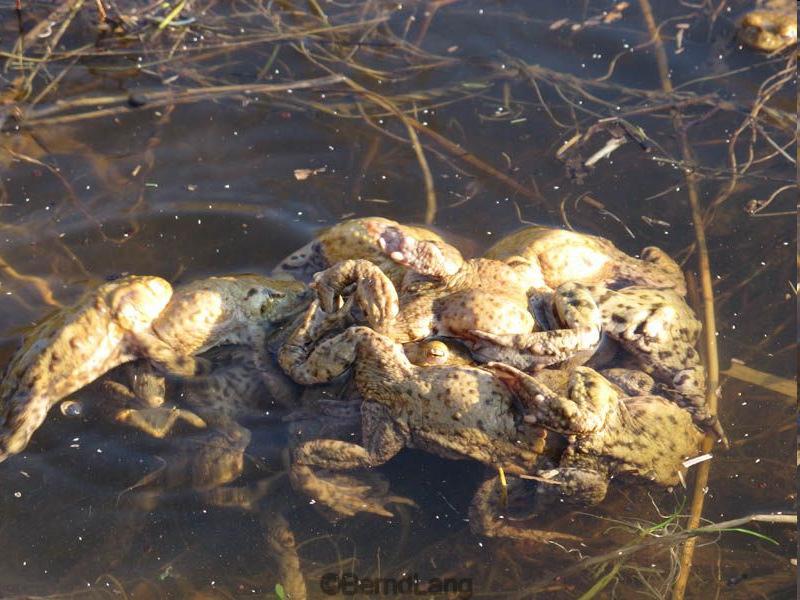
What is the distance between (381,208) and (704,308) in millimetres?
2715

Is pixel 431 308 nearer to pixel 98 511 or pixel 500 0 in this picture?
pixel 98 511

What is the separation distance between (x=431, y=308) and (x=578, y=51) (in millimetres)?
3781

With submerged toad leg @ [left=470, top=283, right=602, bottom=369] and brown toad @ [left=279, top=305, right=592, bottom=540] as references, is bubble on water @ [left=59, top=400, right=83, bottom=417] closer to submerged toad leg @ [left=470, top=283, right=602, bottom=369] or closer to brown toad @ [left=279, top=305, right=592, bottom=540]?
brown toad @ [left=279, top=305, right=592, bottom=540]

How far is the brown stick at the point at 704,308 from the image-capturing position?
218 inches

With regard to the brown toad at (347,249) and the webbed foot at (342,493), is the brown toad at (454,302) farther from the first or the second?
the webbed foot at (342,493)

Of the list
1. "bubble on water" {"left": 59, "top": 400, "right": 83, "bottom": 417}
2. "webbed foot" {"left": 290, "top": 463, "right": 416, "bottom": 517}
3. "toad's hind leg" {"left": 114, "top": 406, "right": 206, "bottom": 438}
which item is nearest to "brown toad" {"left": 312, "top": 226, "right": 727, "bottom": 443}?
"webbed foot" {"left": 290, "top": 463, "right": 416, "bottom": 517}

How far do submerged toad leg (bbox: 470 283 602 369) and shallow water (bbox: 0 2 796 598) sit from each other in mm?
827

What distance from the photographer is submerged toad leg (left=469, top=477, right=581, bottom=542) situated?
5.46 metres

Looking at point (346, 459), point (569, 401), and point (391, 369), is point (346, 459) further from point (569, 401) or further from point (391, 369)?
point (569, 401)

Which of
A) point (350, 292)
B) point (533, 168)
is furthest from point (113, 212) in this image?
point (533, 168)

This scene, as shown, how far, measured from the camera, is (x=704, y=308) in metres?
6.57

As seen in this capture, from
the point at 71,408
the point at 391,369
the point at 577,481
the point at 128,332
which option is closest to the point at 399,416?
the point at 391,369

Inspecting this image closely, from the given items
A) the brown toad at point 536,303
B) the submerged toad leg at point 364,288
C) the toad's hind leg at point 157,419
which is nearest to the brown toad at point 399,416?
the submerged toad leg at point 364,288

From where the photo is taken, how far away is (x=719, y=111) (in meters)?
7.80
